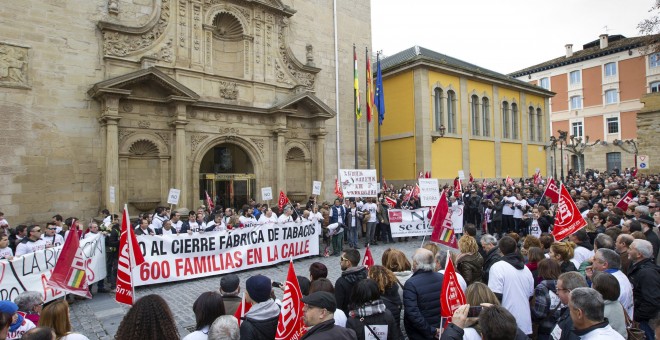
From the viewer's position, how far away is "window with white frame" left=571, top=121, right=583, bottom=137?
55.9 meters

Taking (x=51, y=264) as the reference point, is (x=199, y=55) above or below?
above

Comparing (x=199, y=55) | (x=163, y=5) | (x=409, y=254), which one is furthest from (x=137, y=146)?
(x=409, y=254)

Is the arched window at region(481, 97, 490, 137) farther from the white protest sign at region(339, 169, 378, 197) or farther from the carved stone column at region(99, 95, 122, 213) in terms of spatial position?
the carved stone column at region(99, 95, 122, 213)

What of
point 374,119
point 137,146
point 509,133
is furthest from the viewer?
point 509,133

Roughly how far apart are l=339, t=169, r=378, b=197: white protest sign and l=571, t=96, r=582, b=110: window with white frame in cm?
5082

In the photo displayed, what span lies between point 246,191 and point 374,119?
37.6 feet

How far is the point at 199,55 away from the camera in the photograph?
61.1 ft

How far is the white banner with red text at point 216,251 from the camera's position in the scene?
9914 mm

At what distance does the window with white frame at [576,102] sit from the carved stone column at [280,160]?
5014 centimetres

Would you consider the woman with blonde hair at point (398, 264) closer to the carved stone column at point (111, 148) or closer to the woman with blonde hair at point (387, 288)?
the woman with blonde hair at point (387, 288)

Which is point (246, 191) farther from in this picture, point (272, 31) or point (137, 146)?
point (272, 31)

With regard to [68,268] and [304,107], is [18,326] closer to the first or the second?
[68,268]

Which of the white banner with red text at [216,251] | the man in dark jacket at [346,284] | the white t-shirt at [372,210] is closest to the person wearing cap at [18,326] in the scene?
the man in dark jacket at [346,284]

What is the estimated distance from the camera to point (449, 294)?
14.5 ft
